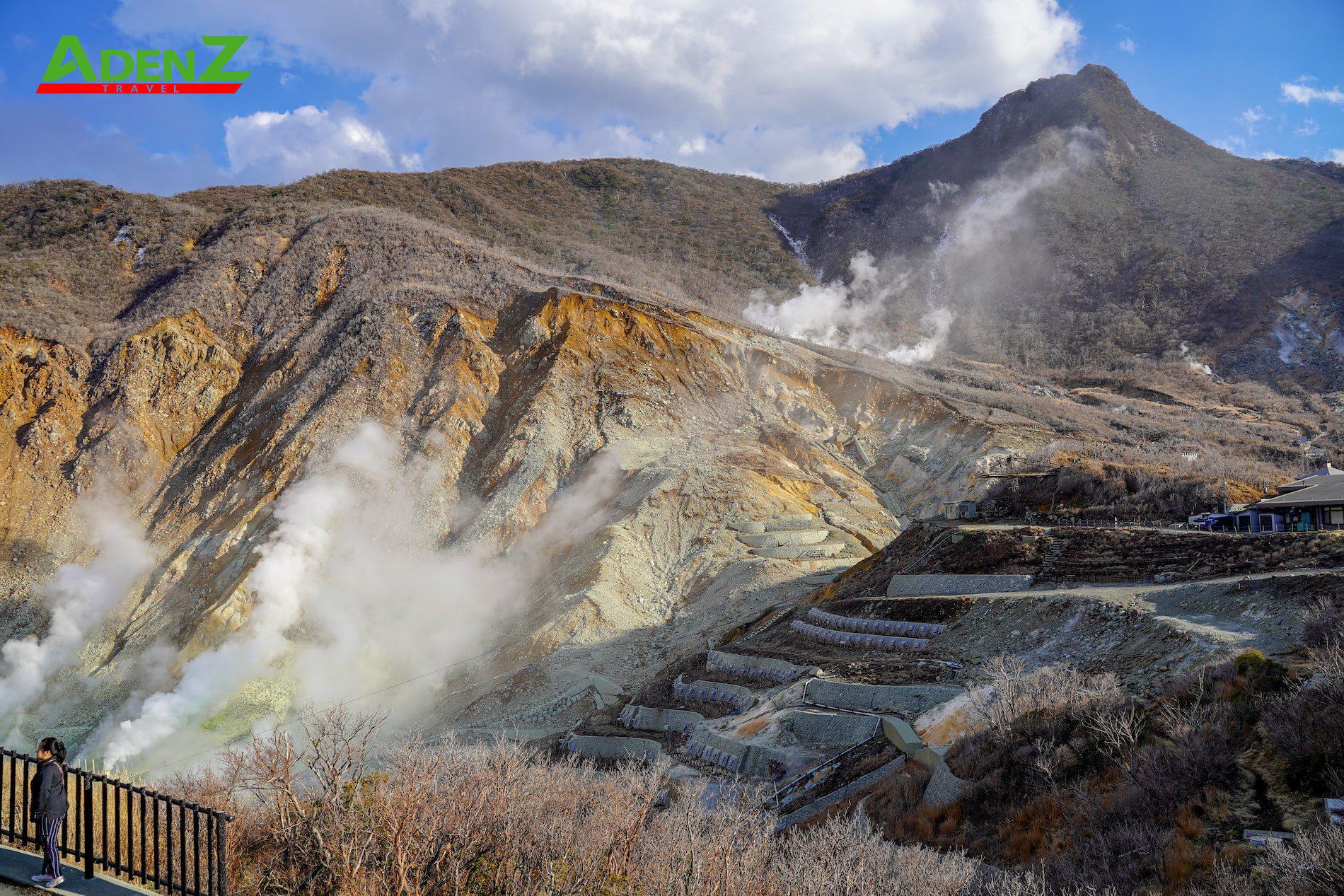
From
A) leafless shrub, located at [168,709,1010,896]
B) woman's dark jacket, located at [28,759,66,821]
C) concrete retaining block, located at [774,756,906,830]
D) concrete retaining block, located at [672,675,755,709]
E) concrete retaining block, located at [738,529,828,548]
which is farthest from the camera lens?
concrete retaining block, located at [738,529,828,548]

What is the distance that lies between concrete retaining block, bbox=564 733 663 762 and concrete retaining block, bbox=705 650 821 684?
3.65m

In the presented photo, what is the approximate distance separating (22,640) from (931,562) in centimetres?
3949

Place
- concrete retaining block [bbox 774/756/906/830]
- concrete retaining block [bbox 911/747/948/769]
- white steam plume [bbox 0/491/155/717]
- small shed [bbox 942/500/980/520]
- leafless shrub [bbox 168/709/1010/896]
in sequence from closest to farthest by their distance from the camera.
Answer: leafless shrub [bbox 168/709/1010/896]
concrete retaining block [bbox 911/747/948/769]
concrete retaining block [bbox 774/756/906/830]
small shed [bbox 942/500/980/520]
white steam plume [bbox 0/491/155/717]

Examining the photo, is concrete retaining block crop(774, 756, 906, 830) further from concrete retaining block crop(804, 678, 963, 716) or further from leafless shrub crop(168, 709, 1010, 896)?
leafless shrub crop(168, 709, 1010, 896)

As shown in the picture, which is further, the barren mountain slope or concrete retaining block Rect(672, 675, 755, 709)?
the barren mountain slope

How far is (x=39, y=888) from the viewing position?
758 centimetres

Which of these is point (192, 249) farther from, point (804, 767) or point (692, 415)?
point (804, 767)

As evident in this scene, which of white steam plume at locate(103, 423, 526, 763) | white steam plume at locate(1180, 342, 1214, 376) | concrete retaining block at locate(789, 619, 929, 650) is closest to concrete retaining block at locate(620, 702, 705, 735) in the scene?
concrete retaining block at locate(789, 619, 929, 650)

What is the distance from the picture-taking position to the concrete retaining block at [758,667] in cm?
2395

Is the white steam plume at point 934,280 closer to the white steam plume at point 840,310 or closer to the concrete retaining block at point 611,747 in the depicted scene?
the white steam plume at point 840,310

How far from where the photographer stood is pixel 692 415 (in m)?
51.5

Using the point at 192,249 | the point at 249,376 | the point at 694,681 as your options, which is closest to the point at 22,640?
the point at 249,376

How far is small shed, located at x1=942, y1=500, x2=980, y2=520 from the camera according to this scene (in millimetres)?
37312

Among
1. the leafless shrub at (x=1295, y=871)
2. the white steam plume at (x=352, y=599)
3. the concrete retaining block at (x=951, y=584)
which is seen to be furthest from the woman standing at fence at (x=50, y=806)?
the white steam plume at (x=352, y=599)
